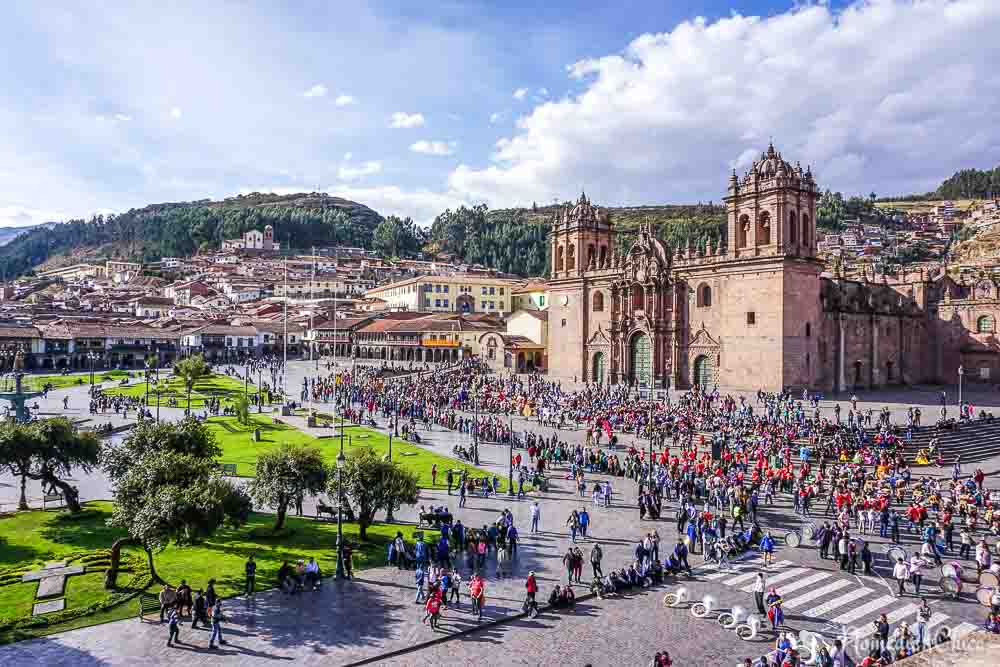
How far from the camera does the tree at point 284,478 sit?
59.6ft

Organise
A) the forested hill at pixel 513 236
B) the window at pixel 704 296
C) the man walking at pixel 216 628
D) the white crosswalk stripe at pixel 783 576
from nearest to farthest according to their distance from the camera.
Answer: the man walking at pixel 216 628, the white crosswalk stripe at pixel 783 576, the window at pixel 704 296, the forested hill at pixel 513 236

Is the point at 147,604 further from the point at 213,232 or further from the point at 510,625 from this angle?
the point at 213,232

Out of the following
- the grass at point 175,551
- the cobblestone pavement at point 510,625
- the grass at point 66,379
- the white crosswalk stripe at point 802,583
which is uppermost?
the grass at point 66,379

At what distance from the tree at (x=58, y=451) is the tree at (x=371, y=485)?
856 cm

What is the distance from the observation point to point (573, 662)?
1177 cm

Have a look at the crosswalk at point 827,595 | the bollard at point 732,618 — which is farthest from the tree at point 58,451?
the bollard at point 732,618

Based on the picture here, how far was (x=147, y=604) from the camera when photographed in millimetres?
13930

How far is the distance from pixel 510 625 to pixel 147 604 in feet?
25.0

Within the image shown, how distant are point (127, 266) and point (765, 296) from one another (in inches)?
5958

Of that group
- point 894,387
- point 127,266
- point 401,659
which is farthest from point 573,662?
point 127,266

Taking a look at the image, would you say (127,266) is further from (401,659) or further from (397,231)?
(401,659)

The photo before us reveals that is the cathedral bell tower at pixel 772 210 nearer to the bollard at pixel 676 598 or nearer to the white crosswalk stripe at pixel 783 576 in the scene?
the white crosswalk stripe at pixel 783 576

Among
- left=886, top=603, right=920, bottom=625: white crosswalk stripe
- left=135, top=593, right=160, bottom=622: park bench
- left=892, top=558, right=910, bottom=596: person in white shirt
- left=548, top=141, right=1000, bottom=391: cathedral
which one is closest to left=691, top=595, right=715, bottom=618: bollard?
left=886, top=603, right=920, bottom=625: white crosswalk stripe

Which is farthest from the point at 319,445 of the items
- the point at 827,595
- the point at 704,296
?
the point at 704,296
